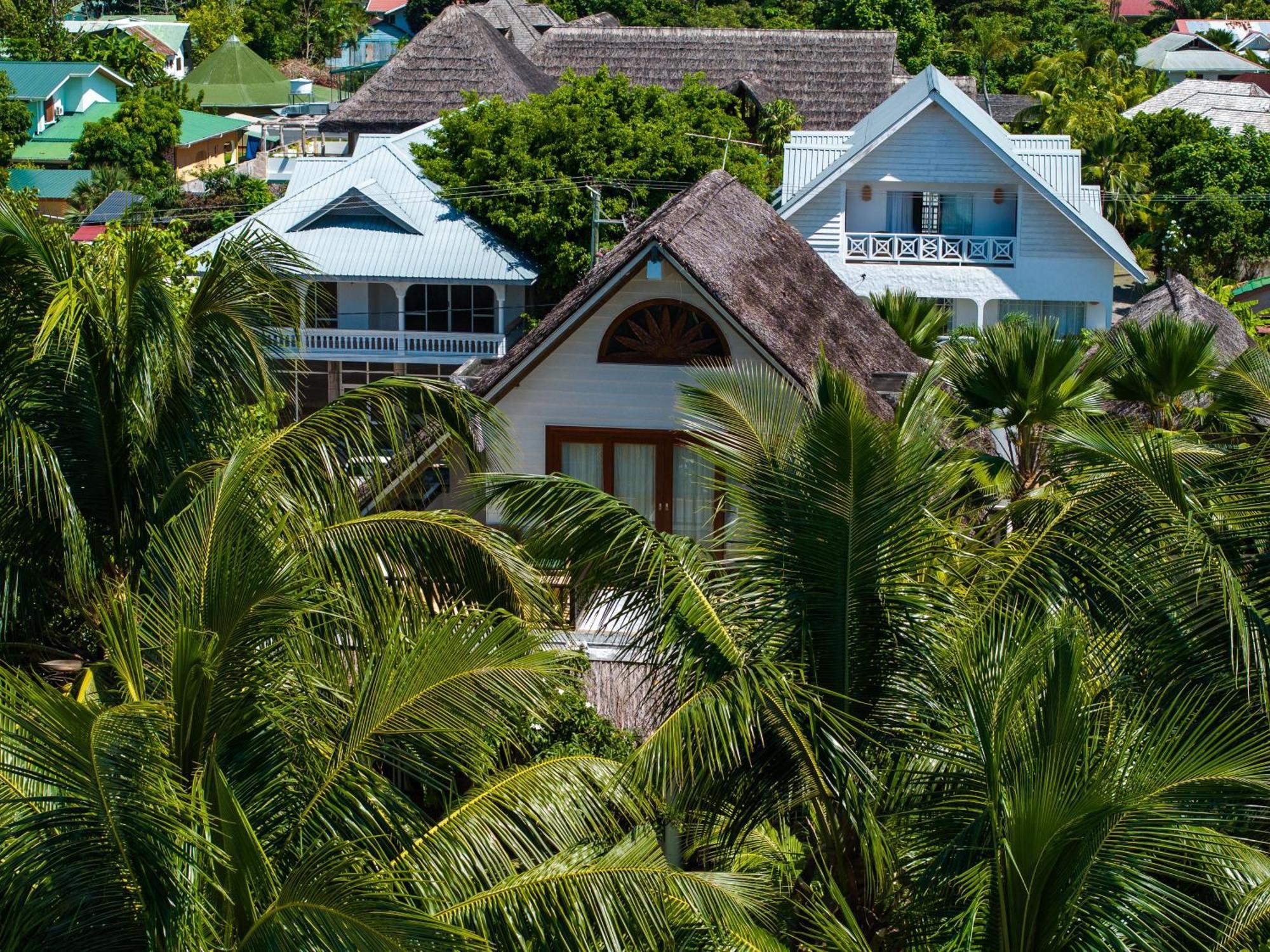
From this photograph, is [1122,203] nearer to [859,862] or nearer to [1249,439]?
[1249,439]

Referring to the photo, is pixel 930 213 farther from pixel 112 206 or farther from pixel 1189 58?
pixel 1189 58

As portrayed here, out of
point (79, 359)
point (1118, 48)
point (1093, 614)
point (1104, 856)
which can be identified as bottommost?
point (1104, 856)

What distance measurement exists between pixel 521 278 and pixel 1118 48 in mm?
54309

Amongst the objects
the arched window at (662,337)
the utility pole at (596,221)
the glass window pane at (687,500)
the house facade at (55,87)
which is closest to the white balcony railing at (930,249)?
the utility pole at (596,221)

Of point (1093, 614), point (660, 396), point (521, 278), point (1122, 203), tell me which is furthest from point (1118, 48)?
point (1093, 614)

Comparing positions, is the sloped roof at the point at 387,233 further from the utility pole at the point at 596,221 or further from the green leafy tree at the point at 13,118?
the green leafy tree at the point at 13,118

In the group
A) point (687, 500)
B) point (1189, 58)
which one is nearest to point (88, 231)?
point (687, 500)

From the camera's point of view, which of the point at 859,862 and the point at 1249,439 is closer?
the point at 859,862

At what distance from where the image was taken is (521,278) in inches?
1608

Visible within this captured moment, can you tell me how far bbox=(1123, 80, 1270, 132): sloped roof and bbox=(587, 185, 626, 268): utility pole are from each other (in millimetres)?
32321

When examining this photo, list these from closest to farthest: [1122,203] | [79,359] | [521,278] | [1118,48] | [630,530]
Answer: [630,530] → [79,359] → [521,278] → [1122,203] → [1118,48]

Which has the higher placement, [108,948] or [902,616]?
[902,616]

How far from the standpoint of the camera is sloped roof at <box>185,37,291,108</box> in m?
89.9

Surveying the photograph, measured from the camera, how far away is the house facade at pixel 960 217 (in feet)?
129
